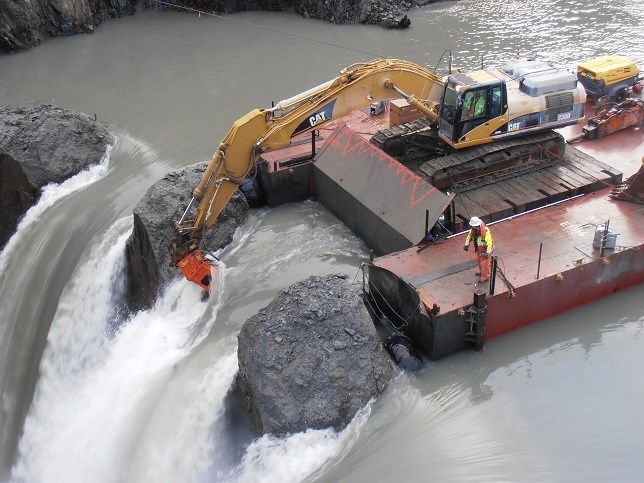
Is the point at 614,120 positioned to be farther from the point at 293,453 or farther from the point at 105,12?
the point at 105,12

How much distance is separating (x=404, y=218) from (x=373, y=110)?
16.7 ft

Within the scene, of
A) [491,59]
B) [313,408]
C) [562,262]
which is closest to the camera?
[313,408]

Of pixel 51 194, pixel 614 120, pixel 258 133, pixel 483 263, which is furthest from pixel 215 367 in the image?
pixel 614 120

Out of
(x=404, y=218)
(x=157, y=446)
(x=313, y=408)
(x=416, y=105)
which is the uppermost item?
(x=416, y=105)

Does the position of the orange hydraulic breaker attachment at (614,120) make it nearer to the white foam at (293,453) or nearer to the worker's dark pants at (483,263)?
the worker's dark pants at (483,263)

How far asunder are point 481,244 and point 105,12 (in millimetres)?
22981

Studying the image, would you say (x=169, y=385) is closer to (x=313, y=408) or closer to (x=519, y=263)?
(x=313, y=408)

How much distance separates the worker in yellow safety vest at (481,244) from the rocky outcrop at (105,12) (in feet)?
52.3

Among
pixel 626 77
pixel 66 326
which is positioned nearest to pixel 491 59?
pixel 626 77

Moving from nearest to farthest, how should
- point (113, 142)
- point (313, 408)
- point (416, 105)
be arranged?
point (313, 408)
point (416, 105)
point (113, 142)

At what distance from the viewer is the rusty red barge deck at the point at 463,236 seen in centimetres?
1177

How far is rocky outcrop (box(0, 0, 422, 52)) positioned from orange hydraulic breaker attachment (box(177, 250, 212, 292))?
1575 centimetres

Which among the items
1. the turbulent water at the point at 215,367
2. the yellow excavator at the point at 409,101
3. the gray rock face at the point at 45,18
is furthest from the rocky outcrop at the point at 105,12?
the yellow excavator at the point at 409,101

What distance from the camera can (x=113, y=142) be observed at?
19.6m
